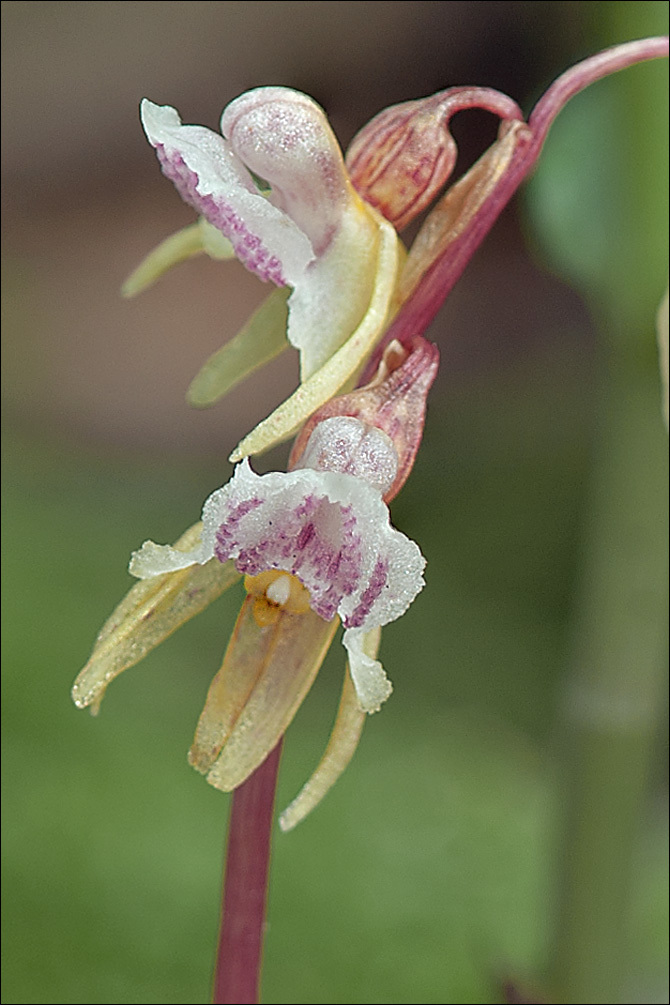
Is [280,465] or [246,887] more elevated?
[246,887]

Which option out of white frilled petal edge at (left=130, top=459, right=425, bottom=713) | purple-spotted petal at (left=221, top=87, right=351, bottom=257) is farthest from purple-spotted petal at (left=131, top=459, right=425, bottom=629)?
purple-spotted petal at (left=221, top=87, right=351, bottom=257)

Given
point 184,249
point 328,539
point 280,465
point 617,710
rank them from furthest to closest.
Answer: point 280,465 → point 617,710 → point 184,249 → point 328,539

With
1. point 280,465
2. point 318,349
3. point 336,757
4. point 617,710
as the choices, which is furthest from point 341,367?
point 280,465

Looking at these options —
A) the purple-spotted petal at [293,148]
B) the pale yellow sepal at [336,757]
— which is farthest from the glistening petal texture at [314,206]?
the pale yellow sepal at [336,757]

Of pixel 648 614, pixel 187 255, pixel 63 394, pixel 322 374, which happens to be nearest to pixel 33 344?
pixel 63 394

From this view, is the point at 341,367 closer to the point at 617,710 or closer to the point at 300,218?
the point at 300,218

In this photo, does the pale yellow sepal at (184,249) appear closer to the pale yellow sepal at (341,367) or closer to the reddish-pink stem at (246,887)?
the pale yellow sepal at (341,367)

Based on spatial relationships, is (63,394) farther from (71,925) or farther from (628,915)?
(628,915)
